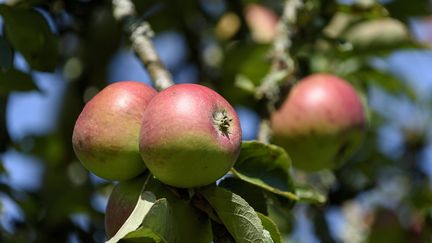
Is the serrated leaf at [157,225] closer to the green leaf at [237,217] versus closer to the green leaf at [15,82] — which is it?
the green leaf at [237,217]

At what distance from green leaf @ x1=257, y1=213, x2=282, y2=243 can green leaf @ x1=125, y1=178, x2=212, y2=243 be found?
3.0 inches

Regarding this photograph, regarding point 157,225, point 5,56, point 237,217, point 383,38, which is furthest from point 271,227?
point 383,38

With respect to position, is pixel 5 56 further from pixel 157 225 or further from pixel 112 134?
pixel 157 225

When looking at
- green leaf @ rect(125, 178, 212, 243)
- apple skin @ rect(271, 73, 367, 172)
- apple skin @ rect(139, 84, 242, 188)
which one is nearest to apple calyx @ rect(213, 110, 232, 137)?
apple skin @ rect(139, 84, 242, 188)

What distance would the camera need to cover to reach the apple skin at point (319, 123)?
5.10 ft

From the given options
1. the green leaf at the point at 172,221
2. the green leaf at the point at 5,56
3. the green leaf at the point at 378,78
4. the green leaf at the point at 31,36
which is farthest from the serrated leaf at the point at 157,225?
the green leaf at the point at 378,78

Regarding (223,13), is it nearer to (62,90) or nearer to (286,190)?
(62,90)

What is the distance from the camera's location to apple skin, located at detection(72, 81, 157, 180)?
1016mm

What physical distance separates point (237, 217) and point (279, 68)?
618mm

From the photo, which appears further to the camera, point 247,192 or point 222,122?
point 247,192

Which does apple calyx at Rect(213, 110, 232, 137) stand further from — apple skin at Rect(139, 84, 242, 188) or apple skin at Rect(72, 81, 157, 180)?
apple skin at Rect(72, 81, 157, 180)

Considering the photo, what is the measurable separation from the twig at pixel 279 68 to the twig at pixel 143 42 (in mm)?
332

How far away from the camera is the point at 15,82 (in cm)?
142

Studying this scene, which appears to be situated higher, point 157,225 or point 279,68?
point 157,225
